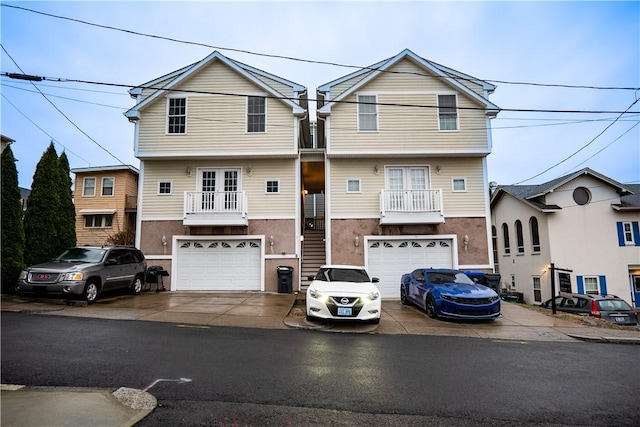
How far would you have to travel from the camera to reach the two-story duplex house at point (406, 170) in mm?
15680

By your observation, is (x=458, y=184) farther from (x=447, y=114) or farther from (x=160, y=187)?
(x=160, y=187)

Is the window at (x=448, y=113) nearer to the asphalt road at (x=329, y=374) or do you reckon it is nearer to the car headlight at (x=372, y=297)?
the car headlight at (x=372, y=297)

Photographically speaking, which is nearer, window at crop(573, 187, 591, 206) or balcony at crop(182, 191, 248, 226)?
balcony at crop(182, 191, 248, 226)

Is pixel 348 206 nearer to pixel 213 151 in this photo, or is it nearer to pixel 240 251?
pixel 240 251

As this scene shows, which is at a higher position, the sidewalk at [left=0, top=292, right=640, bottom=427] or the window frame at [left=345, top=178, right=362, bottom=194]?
the window frame at [left=345, top=178, right=362, bottom=194]

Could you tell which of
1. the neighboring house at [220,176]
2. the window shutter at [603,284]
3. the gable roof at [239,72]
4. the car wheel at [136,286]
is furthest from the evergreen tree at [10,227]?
the window shutter at [603,284]

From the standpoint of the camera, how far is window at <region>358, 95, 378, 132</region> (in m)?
Answer: 16.1

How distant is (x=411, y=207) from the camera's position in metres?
15.5

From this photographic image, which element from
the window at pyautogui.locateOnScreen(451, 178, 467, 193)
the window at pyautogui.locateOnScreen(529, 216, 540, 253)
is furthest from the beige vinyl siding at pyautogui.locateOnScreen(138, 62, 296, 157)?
the window at pyautogui.locateOnScreen(529, 216, 540, 253)

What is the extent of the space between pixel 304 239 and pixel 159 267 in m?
6.55

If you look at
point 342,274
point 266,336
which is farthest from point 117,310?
point 342,274

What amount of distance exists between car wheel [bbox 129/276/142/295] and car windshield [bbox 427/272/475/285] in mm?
10120

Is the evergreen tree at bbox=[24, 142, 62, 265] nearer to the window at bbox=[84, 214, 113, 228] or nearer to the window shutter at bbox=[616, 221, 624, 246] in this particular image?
the window at bbox=[84, 214, 113, 228]

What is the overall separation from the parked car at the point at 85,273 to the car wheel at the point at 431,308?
978 cm
